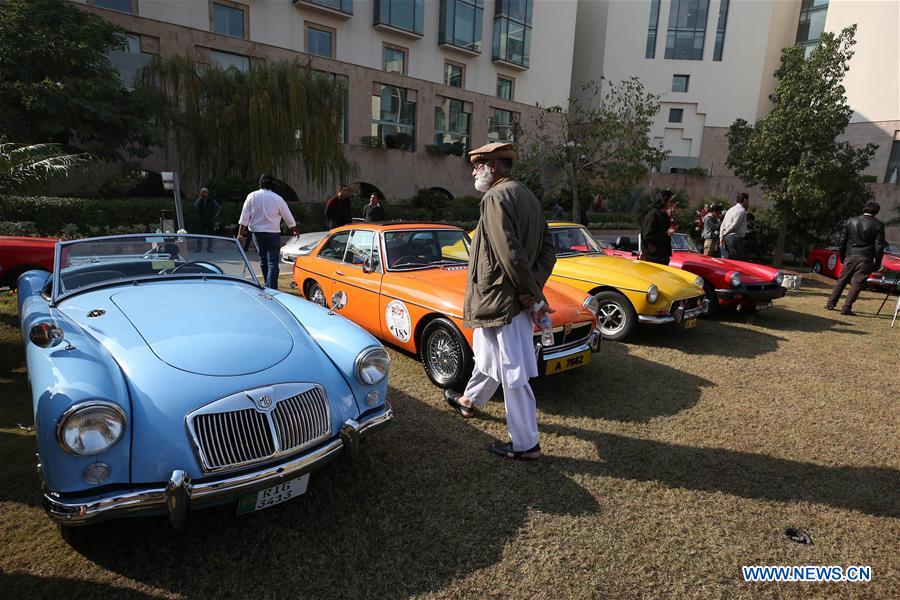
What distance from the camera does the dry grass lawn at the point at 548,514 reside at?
2.39 m

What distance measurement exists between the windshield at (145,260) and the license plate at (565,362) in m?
2.66

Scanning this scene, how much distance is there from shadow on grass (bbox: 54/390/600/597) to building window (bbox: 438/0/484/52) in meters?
29.1

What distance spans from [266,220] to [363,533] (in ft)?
18.0

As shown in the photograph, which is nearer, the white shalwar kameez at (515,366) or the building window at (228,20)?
the white shalwar kameez at (515,366)

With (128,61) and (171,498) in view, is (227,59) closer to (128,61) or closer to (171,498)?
(128,61)

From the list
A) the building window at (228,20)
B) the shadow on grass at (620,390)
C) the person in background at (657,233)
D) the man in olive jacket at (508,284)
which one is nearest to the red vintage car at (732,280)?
the person in background at (657,233)

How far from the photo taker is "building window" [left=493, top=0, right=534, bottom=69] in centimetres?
3019

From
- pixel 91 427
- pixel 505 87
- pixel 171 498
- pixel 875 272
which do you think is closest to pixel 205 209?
pixel 91 427

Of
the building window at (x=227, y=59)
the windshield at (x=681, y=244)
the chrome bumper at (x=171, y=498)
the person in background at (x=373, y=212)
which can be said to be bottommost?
the chrome bumper at (x=171, y=498)

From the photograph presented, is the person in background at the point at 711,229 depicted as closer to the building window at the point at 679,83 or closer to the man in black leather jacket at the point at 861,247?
the man in black leather jacket at the point at 861,247

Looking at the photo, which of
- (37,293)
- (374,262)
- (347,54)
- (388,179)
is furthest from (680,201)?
(37,293)

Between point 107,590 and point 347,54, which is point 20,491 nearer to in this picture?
point 107,590

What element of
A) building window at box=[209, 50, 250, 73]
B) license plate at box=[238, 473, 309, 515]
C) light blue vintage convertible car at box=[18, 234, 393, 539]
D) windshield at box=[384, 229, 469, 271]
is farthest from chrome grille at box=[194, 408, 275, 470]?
building window at box=[209, 50, 250, 73]

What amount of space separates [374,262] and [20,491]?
3374 mm
